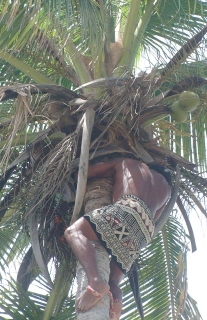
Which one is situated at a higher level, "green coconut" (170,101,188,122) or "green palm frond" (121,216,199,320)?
"green coconut" (170,101,188,122)

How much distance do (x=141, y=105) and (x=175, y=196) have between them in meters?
0.66

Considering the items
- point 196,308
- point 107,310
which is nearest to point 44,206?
point 107,310

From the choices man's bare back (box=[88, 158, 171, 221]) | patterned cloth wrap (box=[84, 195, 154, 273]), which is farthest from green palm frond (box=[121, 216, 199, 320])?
patterned cloth wrap (box=[84, 195, 154, 273])

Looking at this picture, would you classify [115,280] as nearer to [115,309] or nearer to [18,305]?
[115,309]

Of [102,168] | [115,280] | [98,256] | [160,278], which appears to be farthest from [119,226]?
[160,278]

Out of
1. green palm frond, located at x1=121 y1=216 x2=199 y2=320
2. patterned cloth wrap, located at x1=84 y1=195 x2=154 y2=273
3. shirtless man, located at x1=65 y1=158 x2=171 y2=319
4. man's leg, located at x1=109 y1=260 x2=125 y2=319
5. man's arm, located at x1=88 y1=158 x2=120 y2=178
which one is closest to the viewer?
shirtless man, located at x1=65 y1=158 x2=171 y2=319

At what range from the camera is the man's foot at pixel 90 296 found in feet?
11.8

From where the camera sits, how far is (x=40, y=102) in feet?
15.7

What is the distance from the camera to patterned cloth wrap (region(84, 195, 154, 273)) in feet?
13.0

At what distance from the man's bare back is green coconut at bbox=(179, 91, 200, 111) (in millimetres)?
501

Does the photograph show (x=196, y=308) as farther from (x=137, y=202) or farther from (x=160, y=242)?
(x=137, y=202)

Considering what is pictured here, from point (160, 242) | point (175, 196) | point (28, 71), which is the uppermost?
point (28, 71)

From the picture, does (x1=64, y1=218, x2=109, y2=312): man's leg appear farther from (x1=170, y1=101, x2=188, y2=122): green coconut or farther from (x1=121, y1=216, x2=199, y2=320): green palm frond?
(x1=121, y1=216, x2=199, y2=320): green palm frond

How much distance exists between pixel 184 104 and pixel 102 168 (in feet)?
2.34
